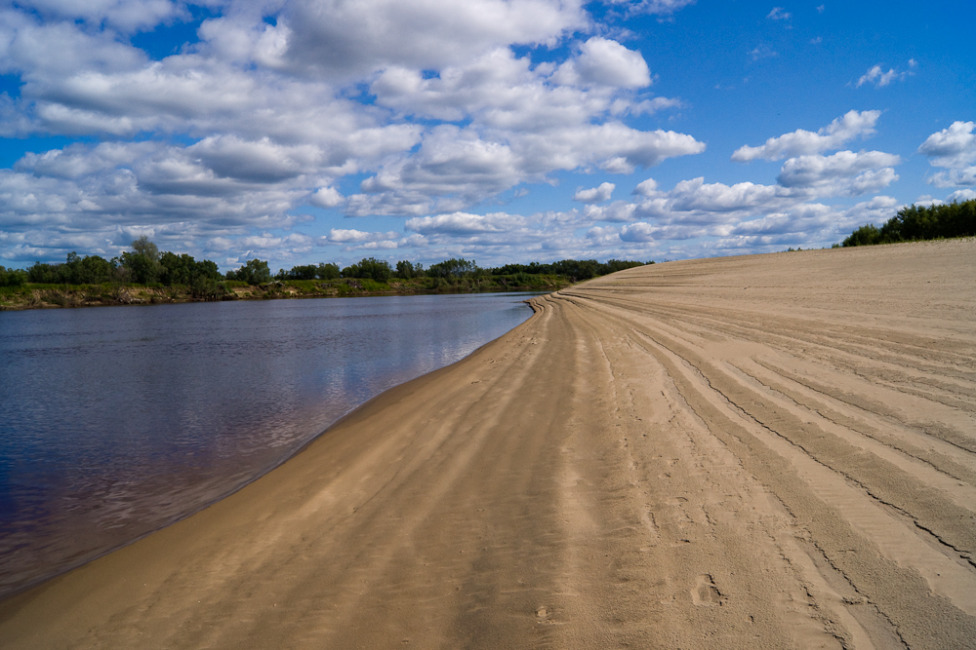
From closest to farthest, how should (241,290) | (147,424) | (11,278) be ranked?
(147,424)
(11,278)
(241,290)

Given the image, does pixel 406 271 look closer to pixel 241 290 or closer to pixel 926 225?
pixel 241 290

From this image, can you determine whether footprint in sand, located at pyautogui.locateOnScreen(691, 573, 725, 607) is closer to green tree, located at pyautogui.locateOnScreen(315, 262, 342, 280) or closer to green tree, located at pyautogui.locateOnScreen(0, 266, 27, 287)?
green tree, located at pyautogui.locateOnScreen(0, 266, 27, 287)

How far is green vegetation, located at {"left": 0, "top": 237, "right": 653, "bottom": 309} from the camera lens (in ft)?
286

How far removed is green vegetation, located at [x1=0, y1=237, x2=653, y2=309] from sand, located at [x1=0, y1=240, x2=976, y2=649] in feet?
342

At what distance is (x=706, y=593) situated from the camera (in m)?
2.80

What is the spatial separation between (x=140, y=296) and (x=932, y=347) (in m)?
108

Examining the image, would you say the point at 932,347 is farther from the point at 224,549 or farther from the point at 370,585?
the point at 224,549

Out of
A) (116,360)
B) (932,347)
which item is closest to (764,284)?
(932,347)

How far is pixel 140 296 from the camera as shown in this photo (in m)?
90.7

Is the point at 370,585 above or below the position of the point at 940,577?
below

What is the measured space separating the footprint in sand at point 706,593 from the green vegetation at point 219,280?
107627mm

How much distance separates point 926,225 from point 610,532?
40.2 m

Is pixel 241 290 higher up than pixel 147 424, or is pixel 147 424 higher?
pixel 241 290

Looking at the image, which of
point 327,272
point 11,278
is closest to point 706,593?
point 11,278
